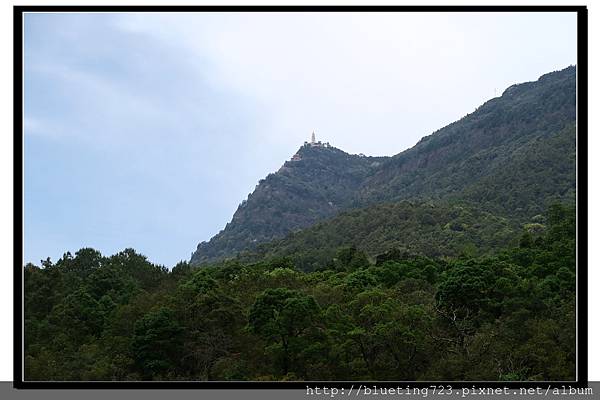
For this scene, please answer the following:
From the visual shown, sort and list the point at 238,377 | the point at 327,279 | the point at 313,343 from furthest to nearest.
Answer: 1. the point at 327,279
2. the point at 313,343
3. the point at 238,377

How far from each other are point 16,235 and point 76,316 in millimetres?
6117

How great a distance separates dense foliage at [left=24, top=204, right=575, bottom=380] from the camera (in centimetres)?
917

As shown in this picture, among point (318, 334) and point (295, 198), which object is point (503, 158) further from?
point (318, 334)

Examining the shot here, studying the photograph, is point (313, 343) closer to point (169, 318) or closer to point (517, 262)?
point (169, 318)

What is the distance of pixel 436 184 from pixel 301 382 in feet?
135

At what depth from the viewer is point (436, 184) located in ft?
155

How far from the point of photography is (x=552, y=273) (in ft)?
44.5

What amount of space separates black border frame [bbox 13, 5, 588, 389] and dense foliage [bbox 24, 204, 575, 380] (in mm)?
692

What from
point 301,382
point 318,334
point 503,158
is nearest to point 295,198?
point 503,158

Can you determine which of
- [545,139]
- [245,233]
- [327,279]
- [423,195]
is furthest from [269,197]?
[327,279]

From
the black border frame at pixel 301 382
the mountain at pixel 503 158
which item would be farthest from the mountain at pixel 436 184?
the black border frame at pixel 301 382

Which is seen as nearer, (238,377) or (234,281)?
(238,377)

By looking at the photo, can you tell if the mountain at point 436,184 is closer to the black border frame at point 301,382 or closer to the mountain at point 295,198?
the mountain at point 295,198

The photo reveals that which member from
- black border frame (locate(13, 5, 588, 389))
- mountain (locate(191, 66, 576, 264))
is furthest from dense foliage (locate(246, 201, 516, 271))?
black border frame (locate(13, 5, 588, 389))
